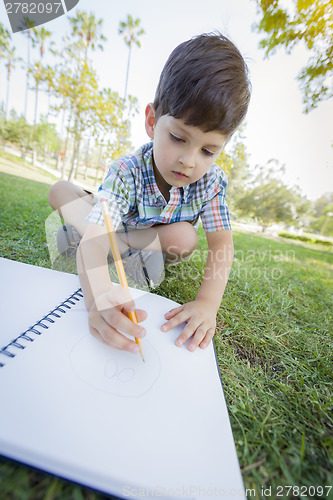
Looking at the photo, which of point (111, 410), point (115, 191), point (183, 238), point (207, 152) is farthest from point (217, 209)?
point (111, 410)

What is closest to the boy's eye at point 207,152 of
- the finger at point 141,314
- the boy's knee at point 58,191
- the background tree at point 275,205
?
the finger at point 141,314

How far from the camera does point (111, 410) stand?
39 cm

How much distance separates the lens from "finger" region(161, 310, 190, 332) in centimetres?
58

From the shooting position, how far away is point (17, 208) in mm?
1675

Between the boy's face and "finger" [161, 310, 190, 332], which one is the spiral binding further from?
the boy's face

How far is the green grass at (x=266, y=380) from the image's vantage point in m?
0.37

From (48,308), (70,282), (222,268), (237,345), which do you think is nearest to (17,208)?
(70,282)

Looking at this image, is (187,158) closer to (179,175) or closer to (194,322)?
(179,175)

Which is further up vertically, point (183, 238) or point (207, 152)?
point (207, 152)

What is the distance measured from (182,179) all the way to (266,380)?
1.86 feet

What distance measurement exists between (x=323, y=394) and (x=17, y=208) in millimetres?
1895

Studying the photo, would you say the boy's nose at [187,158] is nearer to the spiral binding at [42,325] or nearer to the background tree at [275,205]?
the spiral binding at [42,325]

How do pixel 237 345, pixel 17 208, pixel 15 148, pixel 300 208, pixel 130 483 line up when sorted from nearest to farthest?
pixel 130 483
pixel 237 345
pixel 17 208
pixel 15 148
pixel 300 208

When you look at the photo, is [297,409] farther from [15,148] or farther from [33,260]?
[15,148]
